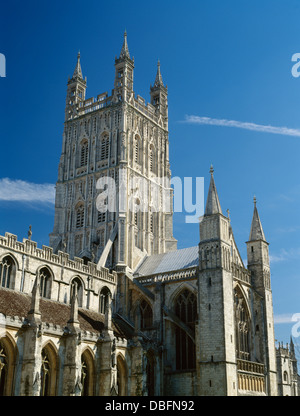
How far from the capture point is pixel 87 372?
3369 cm

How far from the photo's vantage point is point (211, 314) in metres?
37.7

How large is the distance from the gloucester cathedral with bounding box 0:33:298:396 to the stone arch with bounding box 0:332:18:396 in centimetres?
6

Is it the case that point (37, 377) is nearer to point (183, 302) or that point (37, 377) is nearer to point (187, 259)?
point (183, 302)

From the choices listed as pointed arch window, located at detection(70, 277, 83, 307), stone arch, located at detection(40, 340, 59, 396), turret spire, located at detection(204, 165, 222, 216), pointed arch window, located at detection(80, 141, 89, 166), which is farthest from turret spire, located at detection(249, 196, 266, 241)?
stone arch, located at detection(40, 340, 59, 396)

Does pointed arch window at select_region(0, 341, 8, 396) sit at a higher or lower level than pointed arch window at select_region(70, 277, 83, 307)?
lower

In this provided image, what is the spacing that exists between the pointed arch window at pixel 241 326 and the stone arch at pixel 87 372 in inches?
489

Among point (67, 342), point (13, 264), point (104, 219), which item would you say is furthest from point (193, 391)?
point (104, 219)

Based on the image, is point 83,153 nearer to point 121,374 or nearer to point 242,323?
point 242,323

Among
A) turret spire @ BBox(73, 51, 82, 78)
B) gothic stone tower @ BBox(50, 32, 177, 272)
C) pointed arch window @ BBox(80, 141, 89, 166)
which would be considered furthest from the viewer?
turret spire @ BBox(73, 51, 82, 78)

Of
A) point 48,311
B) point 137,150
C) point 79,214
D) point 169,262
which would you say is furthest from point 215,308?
point 137,150

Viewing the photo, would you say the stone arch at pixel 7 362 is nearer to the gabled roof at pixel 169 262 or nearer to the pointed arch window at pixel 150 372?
the pointed arch window at pixel 150 372

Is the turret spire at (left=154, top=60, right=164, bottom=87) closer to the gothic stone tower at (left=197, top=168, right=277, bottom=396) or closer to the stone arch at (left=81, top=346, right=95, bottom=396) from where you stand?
the gothic stone tower at (left=197, top=168, right=277, bottom=396)

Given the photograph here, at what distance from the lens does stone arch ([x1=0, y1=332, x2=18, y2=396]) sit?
2822 cm
